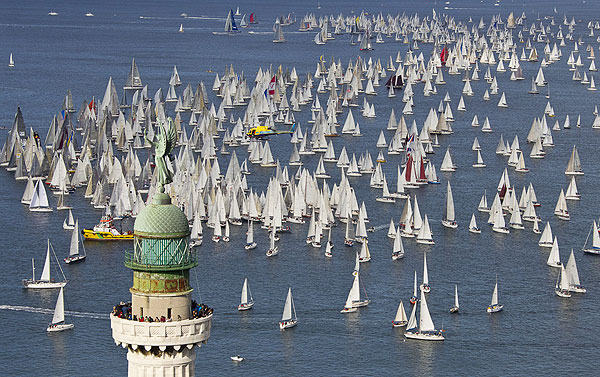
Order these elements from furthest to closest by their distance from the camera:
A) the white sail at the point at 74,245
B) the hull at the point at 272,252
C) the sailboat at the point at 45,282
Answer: the hull at the point at 272,252
the white sail at the point at 74,245
the sailboat at the point at 45,282

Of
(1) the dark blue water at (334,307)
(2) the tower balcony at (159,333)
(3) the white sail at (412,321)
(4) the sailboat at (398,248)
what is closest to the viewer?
(2) the tower balcony at (159,333)

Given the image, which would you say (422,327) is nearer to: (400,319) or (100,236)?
(400,319)

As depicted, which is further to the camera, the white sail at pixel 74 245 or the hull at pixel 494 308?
the white sail at pixel 74 245

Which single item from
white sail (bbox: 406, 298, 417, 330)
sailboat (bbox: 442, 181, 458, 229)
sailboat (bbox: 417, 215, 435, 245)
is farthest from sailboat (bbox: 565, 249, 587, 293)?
sailboat (bbox: 442, 181, 458, 229)

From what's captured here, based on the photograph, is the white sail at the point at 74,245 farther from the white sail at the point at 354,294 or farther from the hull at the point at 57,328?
the white sail at the point at 354,294

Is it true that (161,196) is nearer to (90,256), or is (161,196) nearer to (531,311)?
(531,311)

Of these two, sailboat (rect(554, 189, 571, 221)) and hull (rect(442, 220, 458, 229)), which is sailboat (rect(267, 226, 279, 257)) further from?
sailboat (rect(554, 189, 571, 221))

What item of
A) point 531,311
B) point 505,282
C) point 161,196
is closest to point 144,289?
point 161,196

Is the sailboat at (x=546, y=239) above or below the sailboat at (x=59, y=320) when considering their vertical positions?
above

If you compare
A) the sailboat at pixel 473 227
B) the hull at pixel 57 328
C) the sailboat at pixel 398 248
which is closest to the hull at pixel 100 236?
the sailboat at pixel 398 248
